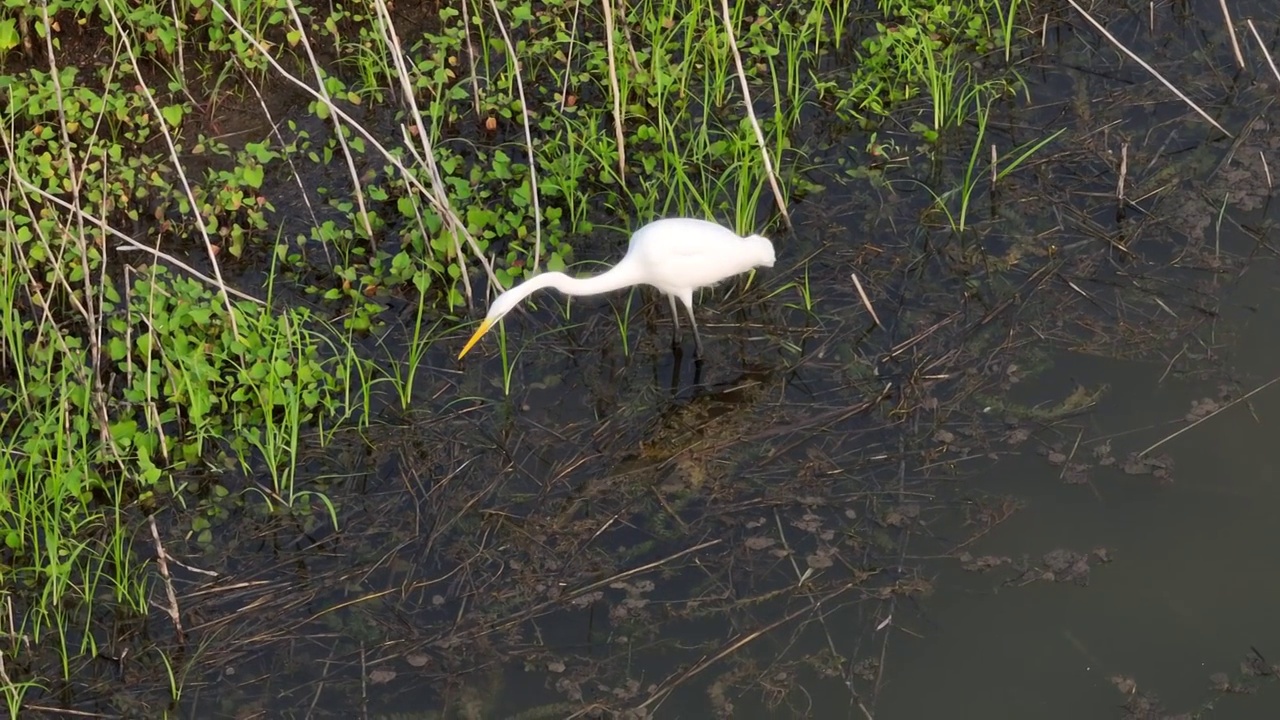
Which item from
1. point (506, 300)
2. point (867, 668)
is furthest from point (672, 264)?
point (867, 668)

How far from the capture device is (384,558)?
15.2 feet

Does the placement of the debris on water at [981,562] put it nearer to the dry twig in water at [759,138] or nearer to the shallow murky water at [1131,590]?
the shallow murky water at [1131,590]

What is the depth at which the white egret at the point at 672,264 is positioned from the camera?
4832mm

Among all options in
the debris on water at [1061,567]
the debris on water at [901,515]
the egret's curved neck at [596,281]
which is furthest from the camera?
the egret's curved neck at [596,281]

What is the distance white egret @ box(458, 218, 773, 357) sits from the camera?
483cm

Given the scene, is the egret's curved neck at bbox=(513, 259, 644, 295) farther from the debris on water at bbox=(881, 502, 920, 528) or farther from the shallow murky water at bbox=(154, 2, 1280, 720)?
the debris on water at bbox=(881, 502, 920, 528)

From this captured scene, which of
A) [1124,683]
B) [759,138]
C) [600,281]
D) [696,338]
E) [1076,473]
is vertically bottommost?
[1124,683]

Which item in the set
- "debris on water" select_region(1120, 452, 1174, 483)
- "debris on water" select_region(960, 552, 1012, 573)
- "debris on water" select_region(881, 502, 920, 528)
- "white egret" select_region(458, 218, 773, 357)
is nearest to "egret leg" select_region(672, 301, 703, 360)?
"white egret" select_region(458, 218, 773, 357)

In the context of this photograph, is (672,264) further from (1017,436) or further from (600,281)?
(1017,436)

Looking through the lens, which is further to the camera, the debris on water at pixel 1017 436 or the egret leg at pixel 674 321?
the egret leg at pixel 674 321

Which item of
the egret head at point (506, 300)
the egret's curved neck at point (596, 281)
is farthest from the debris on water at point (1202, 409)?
the egret head at point (506, 300)

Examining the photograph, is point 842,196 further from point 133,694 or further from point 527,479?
point 133,694

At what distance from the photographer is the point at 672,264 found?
15.9 ft

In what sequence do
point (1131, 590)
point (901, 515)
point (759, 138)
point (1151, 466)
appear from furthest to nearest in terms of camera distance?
1. point (759, 138)
2. point (1151, 466)
3. point (901, 515)
4. point (1131, 590)
